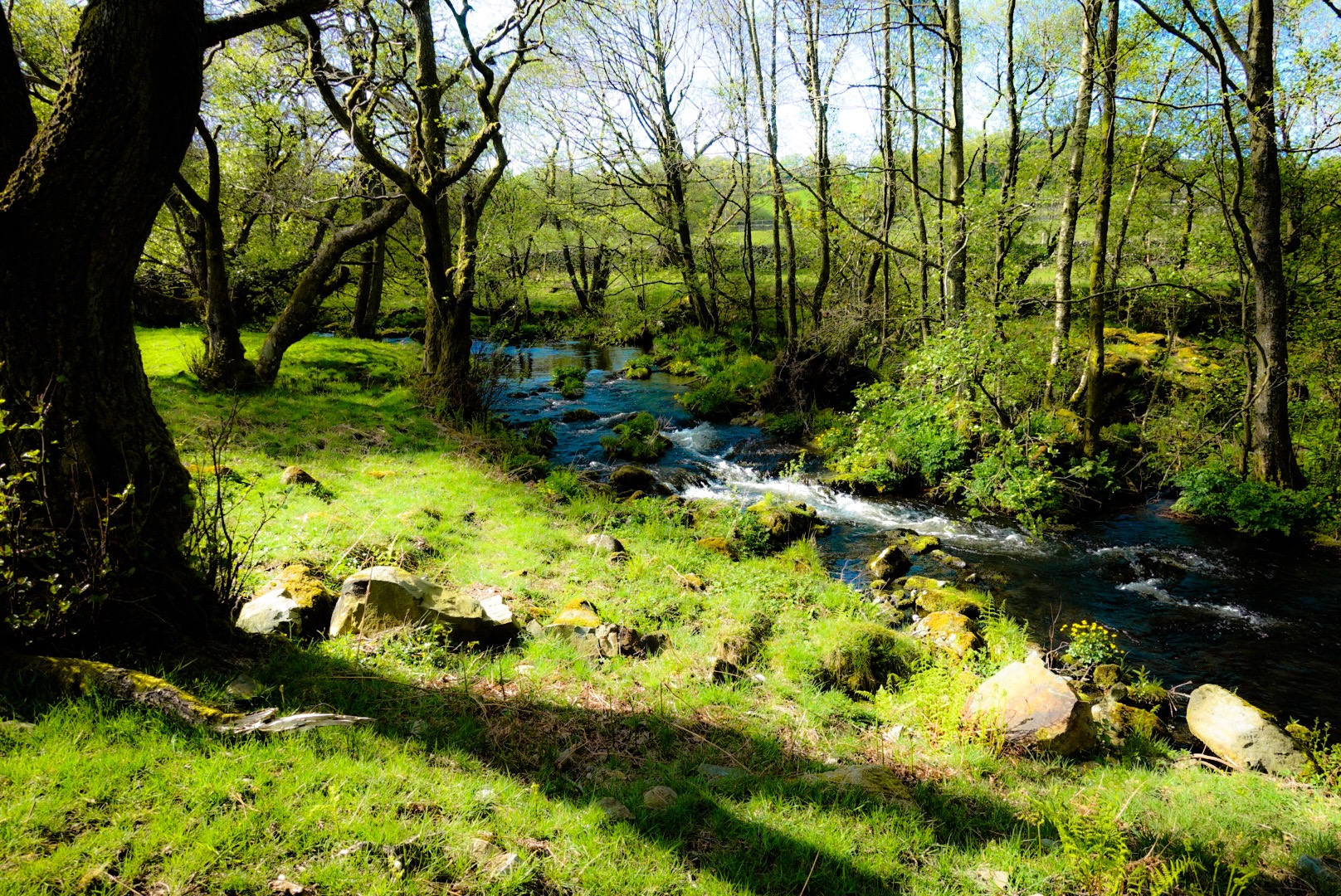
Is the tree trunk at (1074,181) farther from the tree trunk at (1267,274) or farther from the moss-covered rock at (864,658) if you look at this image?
the moss-covered rock at (864,658)

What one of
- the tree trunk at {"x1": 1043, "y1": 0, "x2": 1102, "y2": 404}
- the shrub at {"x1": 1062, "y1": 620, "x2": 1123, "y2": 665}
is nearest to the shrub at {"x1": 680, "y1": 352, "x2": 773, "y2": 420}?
the tree trunk at {"x1": 1043, "y1": 0, "x2": 1102, "y2": 404}

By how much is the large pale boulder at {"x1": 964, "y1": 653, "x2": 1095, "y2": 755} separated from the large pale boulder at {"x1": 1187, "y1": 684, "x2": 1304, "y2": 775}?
1354 millimetres

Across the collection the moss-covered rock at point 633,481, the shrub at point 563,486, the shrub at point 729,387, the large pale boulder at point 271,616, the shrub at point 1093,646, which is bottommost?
the shrub at point 1093,646

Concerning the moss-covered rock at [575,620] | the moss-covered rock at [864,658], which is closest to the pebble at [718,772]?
the moss-covered rock at [575,620]

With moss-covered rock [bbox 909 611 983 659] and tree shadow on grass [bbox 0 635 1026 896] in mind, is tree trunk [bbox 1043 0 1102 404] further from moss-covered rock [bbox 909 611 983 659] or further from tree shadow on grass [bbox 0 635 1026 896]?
tree shadow on grass [bbox 0 635 1026 896]

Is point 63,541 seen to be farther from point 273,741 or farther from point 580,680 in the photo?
point 580,680

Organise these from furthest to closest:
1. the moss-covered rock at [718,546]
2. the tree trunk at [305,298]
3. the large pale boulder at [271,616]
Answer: the tree trunk at [305,298] < the moss-covered rock at [718,546] < the large pale boulder at [271,616]

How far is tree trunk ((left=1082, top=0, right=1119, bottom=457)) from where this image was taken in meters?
9.25

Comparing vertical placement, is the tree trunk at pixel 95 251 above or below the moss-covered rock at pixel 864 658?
above

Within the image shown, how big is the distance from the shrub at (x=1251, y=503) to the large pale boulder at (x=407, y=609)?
1084 cm

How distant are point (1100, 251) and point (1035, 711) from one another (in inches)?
366

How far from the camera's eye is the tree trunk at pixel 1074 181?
9.31 m

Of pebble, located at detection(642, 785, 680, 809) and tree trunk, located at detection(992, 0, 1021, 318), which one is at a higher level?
tree trunk, located at detection(992, 0, 1021, 318)

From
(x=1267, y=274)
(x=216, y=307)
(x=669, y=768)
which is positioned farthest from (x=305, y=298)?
(x=1267, y=274)
